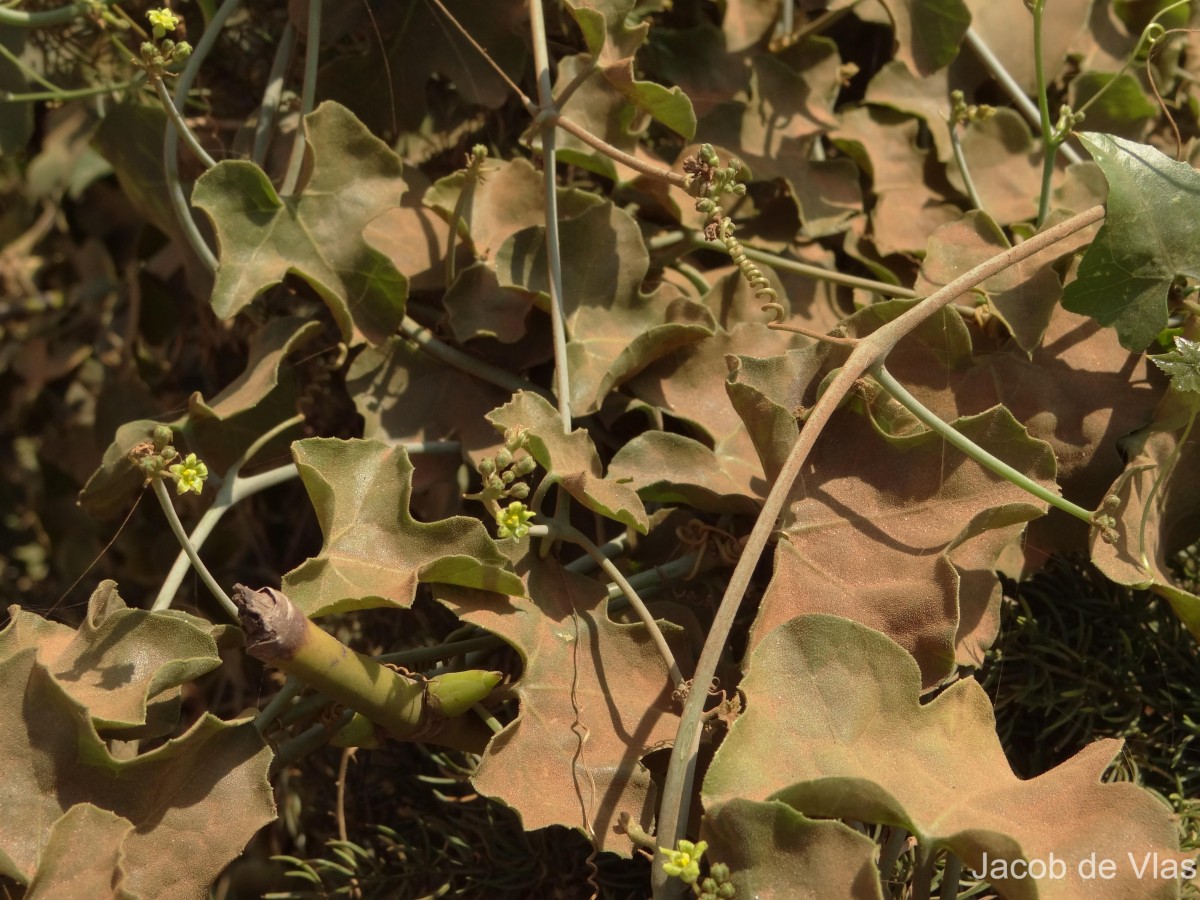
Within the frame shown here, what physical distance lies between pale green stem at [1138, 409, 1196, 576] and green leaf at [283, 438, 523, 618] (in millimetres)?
346

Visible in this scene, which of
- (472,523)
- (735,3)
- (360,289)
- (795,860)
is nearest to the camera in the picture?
(795,860)

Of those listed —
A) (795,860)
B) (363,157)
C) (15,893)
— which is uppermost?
(363,157)

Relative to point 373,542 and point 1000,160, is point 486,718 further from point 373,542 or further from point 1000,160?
point 1000,160

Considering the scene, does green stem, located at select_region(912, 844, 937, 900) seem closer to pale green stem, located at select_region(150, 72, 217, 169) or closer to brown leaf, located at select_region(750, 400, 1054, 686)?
brown leaf, located at select_region(750, 400, 1054, 686)

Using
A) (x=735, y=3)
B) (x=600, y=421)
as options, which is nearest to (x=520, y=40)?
(x=735, y=3)

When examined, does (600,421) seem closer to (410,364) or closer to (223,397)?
(410,364)

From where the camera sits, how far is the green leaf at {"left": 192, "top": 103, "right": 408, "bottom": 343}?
72 centimetres

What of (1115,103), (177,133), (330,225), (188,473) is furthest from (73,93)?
(1115,103)

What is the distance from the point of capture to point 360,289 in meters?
0.74

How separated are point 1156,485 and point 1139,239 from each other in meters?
0.14

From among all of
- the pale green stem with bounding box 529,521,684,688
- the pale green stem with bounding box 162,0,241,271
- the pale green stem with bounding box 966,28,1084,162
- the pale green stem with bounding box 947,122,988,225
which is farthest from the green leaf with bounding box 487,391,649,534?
the pale green stem with bounding box 966,28,1084,162

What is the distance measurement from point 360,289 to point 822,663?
0.39 m

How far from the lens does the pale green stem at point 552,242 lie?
0.70 meters

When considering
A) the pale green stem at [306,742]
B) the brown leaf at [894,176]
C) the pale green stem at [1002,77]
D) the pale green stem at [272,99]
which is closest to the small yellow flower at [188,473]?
the pale green stem at [306,742]
